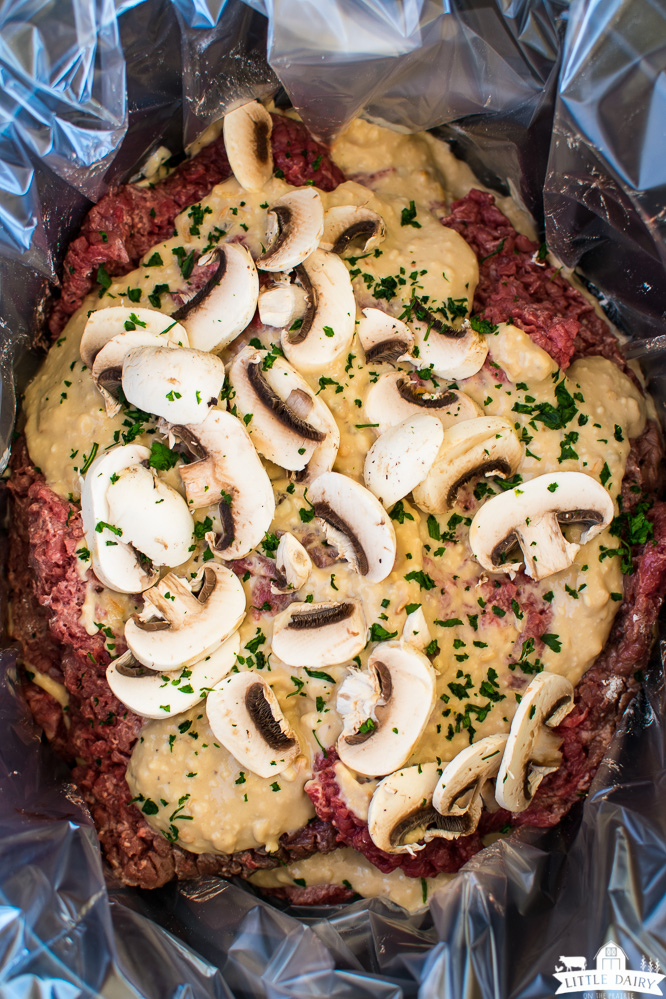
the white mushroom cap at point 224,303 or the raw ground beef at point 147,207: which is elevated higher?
the raw ground beef at point 147,207

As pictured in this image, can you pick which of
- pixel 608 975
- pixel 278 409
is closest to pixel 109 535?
pixel 278 409

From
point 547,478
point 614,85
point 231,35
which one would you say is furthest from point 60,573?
point 614,85

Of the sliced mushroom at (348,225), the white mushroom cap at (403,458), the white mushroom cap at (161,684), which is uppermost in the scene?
the sliced mushroom at (348,225)

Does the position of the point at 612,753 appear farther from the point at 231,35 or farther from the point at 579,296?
the point at 231,35

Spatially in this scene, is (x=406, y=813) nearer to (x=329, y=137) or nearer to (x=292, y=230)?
(x=292, y=230)

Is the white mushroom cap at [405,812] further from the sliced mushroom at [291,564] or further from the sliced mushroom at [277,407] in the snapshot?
the sliced mushroom at [277,407]

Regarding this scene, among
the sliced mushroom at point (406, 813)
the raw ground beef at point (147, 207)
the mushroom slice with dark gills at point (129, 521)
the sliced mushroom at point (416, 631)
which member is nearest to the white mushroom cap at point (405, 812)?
the sliced mushroom at point (406, 813)

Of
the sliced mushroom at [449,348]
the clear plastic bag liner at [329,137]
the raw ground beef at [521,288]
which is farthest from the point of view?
the raw ground beef at [521,288]
